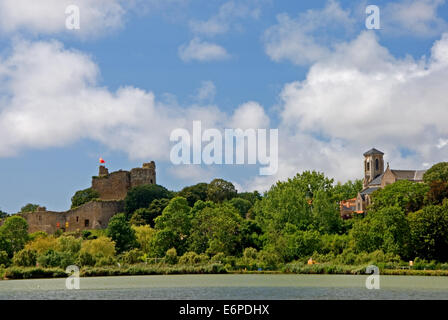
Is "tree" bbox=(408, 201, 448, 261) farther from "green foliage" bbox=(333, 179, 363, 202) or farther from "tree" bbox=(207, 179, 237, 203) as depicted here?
"green foliage" bbox=(333, 179, 363, 202)

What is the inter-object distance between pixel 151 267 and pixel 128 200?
3243cm

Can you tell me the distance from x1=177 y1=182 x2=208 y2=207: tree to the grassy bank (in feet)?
96.9

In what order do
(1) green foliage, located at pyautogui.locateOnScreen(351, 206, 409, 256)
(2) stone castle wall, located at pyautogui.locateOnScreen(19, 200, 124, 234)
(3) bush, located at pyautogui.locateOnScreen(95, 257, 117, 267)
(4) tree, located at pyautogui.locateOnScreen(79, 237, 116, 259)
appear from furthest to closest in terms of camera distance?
(2) stone castle wall, located at pyautogui.locateOnScreen(19, 200, 124, 234)
(4) tree, located at pyautogui.locateOnScreen(79, 237, 116, 259)
(3) bush, located at pyautogui.locateOnScreen(95, 257, 117, 267)
(1) green foliage, located at pyautogui.locateOnScreen(351, 206, 409, 256)

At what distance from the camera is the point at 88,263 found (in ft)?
155

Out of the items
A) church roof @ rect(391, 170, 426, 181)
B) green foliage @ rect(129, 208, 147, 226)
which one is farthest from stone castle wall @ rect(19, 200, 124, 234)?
church roof @ rect(391, 170, 426, 181)

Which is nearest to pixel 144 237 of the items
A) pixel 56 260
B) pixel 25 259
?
pixel 25 259

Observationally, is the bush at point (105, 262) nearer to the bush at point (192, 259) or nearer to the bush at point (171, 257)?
the bush at point (171, 257)

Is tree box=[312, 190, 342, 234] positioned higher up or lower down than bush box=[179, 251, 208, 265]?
higher up

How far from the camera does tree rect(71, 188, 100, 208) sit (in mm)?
84000

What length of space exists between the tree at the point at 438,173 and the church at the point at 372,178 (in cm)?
812

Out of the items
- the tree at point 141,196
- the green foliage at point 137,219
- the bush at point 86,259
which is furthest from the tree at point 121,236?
the tree at point 141,196

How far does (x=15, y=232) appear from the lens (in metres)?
62.8

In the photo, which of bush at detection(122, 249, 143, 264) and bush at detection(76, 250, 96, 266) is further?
bush at detection(122, 249, 143, 264)
